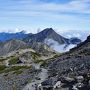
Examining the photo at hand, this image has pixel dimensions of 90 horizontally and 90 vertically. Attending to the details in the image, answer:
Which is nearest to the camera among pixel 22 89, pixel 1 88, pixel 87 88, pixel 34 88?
pixel 87 88

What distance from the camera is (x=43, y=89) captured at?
69.6 m

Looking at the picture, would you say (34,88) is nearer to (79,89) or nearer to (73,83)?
(73,83)

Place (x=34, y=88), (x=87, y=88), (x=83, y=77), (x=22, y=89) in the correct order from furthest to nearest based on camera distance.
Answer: (x=22, y=89) < (x=34, y=88) < (x=83, y=77) < (x=87, y=88)

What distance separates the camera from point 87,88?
5869cm

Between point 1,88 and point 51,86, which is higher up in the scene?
point 51,86

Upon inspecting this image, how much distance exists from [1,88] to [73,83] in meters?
31.9

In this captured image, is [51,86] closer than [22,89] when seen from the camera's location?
Yes

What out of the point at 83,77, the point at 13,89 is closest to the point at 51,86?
the point at 83,77

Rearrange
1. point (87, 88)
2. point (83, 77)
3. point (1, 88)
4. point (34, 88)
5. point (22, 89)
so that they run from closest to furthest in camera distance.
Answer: point (87, 88) < point (83, 77) < point (34, 88) < point (22, 89) < point (1, 88)

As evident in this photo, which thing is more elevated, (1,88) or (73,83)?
(73,83)

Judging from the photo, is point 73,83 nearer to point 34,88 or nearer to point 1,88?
point 34,88

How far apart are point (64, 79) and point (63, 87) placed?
112 inches

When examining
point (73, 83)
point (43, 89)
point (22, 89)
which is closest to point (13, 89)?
point (22, 89)

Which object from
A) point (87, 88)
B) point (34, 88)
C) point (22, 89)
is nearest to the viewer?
point (87, 88)
